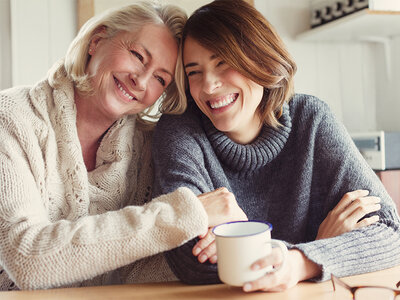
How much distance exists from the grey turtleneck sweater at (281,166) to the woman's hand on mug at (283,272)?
33 cm

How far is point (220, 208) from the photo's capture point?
1.00m

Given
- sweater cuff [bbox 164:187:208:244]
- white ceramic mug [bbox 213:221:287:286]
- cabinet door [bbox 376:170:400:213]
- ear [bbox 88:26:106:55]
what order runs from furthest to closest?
cabinet door [bbox 376:170:400:213], ear [bbox 88:26:106:55], sweater cuff [bbox 164:187:208:244], white ceramic mug [bbox 213:221:287:286]

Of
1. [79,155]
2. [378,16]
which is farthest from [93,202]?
[378,16]

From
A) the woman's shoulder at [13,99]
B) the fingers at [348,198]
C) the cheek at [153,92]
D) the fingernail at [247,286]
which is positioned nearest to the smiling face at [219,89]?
the cheek at [153,92]

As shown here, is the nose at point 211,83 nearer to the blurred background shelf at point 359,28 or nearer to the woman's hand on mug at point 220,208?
the woman's hand on mug at point 220,208

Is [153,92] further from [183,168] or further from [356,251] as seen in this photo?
[356,251]

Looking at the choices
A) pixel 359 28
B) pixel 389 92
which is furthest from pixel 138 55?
pixel 389 92

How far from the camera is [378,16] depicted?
2.56 m

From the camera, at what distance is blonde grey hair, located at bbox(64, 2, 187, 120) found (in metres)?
1.36

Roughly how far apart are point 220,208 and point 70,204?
45 cm

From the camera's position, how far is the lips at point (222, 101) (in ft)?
4.15

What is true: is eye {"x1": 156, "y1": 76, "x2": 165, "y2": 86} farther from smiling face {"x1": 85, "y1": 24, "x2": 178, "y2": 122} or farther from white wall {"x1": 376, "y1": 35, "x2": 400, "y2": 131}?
white wall {"x1": 376, "y1": 35, "x2": 400, "y2": 131}

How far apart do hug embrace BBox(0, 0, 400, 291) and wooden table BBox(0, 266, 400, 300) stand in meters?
0.04

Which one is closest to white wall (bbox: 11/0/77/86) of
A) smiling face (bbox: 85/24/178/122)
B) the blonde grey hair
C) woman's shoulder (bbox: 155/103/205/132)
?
the blonde grey hair
